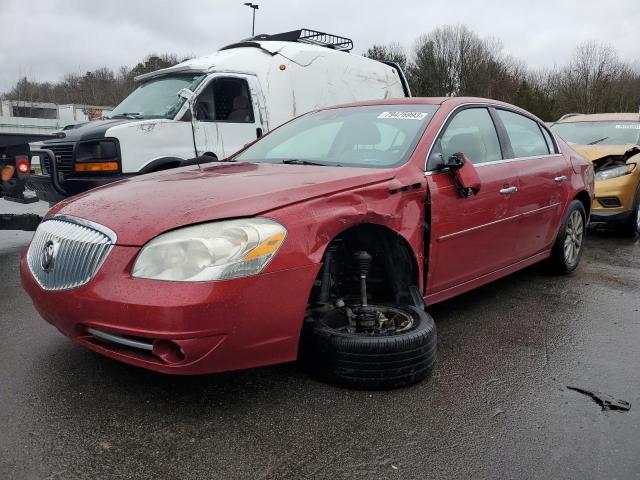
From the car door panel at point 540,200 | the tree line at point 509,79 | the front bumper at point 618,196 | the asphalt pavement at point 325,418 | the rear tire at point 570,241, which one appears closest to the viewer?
the asphalt pavement at point 325,418

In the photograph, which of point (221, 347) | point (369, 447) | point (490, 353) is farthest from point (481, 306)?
point (221, 347)

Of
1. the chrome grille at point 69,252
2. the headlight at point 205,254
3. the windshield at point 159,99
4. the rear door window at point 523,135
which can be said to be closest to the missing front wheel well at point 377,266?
the headlight at point 205,254

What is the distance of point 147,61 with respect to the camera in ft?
182

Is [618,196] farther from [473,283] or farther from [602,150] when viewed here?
[473,283]

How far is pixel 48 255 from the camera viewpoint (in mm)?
2682

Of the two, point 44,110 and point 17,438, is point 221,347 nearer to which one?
point 17,438

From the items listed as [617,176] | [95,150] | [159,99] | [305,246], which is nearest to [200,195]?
[305,246]

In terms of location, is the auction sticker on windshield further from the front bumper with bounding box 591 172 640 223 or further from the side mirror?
the front bumper with bounding box 591 172 640 223

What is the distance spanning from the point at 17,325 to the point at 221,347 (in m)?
2.06

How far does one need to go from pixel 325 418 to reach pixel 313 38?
25.6ft

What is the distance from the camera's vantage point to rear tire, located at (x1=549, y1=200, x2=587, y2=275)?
16.2 feet

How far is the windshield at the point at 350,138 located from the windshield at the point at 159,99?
3208mm

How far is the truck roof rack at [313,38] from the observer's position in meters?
8.84

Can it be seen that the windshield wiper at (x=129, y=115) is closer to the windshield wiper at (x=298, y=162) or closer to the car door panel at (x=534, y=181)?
the windshield wiper at (x=298, y=162)
